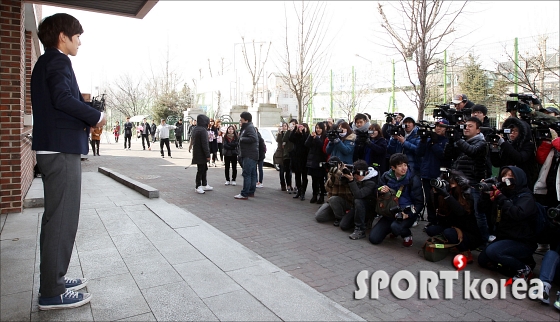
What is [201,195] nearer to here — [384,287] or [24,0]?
[24,0]

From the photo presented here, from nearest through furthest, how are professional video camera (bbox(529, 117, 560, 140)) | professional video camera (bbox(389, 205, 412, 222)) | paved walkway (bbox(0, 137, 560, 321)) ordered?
1. paved walkway (bbox(0, 137, 560, 321))
2. professional video camera (bbox(529, 117, 560, 140))
3. professional video camera (bbox(389, 205, 412, 222))

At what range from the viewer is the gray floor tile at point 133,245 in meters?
4.46

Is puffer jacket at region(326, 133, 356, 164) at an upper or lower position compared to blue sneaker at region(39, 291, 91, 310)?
upper

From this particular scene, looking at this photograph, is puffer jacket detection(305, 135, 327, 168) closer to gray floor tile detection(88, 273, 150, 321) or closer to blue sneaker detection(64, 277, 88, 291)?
gray floor tile detection(88, 273, 150, 321)

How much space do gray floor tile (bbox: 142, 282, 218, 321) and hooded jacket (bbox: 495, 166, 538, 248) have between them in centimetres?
336

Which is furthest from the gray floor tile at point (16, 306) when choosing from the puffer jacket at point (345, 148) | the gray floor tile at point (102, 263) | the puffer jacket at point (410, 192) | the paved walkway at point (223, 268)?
the puffer jacket at point (345, 148)

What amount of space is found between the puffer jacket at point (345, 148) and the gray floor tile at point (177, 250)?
3.74 metres

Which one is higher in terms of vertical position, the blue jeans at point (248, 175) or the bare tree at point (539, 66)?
the bare tree at point (539, 66)

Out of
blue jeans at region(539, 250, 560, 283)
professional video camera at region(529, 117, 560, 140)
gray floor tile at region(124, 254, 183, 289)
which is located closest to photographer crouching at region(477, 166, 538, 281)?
blue jeans at region(539, 250, 560, 283)

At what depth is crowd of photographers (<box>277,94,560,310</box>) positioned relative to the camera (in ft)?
14.3

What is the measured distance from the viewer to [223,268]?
13.4 ft

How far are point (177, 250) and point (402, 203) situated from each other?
125 inches

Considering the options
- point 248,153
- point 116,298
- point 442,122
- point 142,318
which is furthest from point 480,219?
point 248,153

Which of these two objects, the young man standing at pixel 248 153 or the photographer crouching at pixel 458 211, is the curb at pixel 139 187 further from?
the photographer crouching at pixel 458 211
